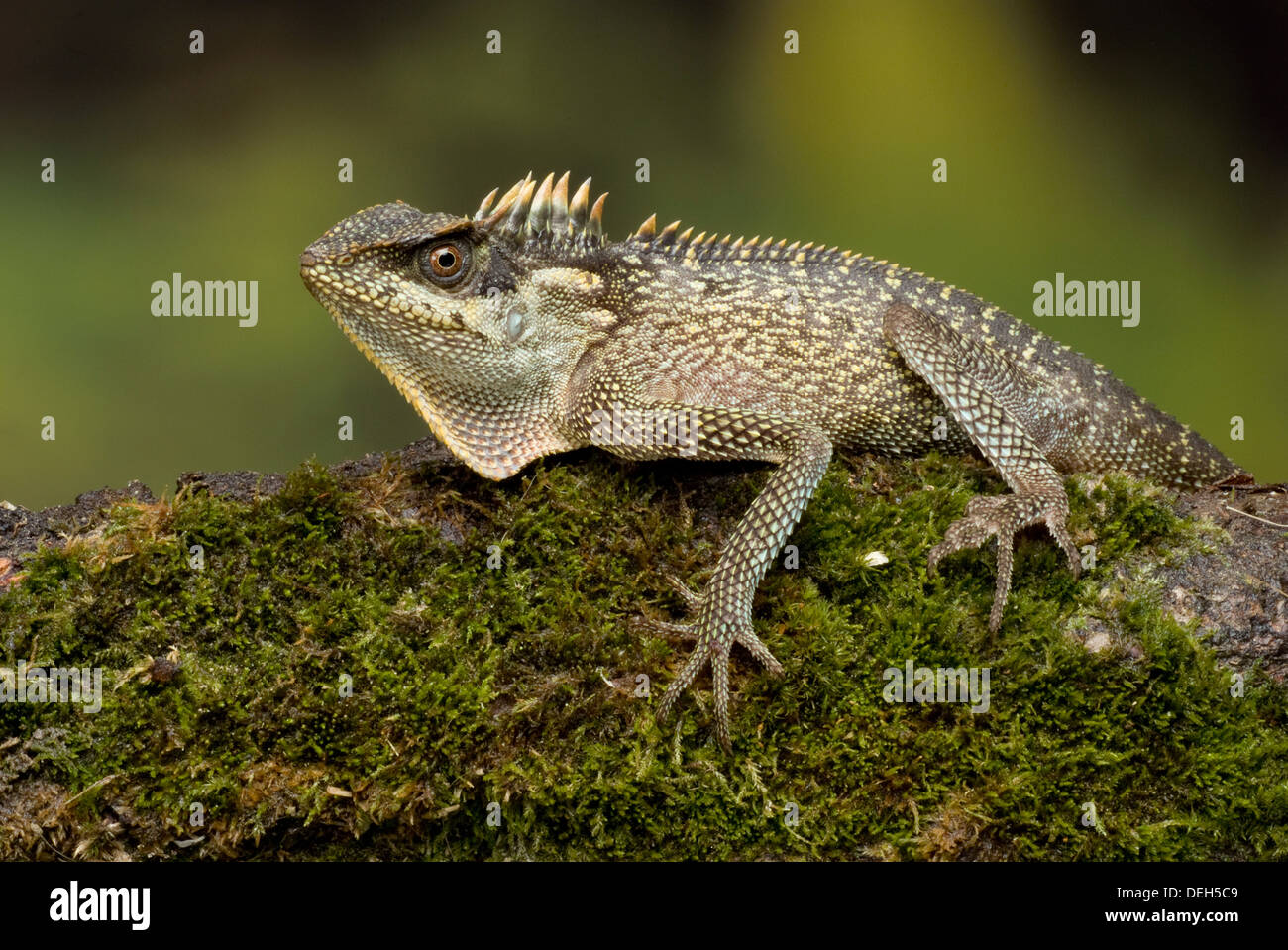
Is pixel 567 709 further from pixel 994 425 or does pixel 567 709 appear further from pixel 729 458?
pixel 994 425

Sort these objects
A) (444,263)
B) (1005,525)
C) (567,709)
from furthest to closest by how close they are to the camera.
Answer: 1. (444,263)
2. (1005,525)
3. (567,709)

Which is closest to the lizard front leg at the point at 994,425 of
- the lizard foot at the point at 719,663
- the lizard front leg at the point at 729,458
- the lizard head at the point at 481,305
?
the lizard front leg at the point at 729,458

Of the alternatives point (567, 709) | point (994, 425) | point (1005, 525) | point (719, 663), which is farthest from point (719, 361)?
point (567, 709)

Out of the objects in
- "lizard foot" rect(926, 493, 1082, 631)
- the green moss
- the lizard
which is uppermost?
the lizard

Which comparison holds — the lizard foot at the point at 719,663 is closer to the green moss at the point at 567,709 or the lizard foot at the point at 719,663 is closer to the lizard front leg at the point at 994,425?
the green moss at the point at 567,709

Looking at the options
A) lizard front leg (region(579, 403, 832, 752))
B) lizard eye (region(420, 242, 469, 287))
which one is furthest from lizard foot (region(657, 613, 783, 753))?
lizard eye (region(420, 242, 469, 287))

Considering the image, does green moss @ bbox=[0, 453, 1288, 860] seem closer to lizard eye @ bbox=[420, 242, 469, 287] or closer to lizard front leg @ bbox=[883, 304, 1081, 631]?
lizard front leg @ bbox=[883, 304, 1081, 631]
